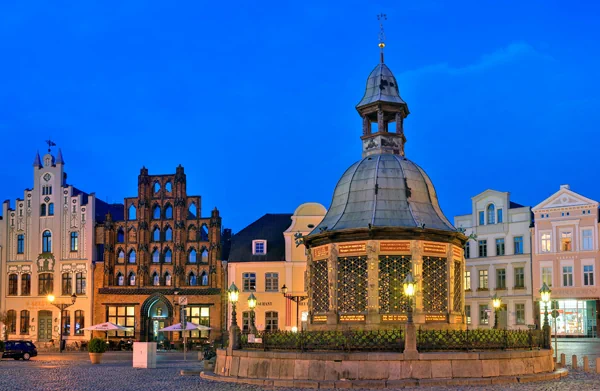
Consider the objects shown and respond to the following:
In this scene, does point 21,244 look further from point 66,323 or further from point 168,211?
point 168,211

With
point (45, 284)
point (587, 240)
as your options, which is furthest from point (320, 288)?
point (45, 284)

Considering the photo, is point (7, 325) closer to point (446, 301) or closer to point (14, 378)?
point (14, 378)

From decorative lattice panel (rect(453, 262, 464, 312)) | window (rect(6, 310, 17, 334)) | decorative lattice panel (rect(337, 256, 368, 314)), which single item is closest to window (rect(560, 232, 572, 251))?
decorative lattice panel (rect(453, 262, 464, 312))

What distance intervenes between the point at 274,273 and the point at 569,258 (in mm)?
21823

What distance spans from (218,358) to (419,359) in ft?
26.7

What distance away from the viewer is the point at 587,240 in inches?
2445

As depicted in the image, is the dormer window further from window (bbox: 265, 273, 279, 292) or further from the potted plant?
the potted plant

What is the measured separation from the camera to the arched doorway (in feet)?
215

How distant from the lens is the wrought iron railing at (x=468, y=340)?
85.0 ft

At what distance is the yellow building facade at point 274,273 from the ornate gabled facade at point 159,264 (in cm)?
189

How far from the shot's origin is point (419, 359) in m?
25.1

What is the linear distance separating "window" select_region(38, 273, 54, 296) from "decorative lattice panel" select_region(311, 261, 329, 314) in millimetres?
40096

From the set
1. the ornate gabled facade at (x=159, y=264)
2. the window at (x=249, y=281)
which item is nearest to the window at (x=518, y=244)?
the window at (x=249, y=281)

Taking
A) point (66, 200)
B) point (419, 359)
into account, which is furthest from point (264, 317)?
point (419, 359)
